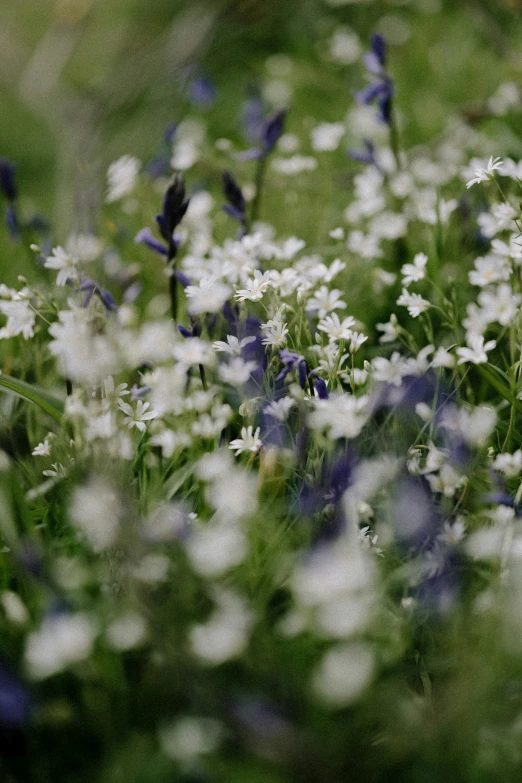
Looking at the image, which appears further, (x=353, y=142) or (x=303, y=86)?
(x=303, y=86)

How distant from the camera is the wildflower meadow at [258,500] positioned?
0.90m

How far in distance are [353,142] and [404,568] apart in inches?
88.9

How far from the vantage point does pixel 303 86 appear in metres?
3.51

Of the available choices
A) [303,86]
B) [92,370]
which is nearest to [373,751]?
[92,370]

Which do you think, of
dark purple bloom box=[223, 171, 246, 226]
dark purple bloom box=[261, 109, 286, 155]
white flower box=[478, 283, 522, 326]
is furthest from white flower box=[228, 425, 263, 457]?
dark purple bloom box=[261, 109, 286, 155]

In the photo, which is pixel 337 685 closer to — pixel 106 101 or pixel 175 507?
pixel 175 507

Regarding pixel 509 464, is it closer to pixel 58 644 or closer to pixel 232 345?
pixel 232 345

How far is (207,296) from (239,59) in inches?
121

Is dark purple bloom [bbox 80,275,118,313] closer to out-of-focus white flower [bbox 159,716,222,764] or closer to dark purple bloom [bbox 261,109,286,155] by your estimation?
dark purple bloom [bbox 261,109,286,155]

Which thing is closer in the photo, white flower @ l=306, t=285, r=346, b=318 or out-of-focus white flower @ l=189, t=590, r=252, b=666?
out-of-focus white flower @ l=189, t=590, r=252, b=666

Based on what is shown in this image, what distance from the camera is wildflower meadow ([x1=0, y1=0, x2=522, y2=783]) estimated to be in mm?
899

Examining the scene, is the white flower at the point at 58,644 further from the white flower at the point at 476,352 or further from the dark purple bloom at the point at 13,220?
the dark purple bloom at the point at 13,220

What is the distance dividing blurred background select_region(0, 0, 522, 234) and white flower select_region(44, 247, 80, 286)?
79 cm

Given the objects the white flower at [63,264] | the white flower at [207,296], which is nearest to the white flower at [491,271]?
the white flower at [207,296]
